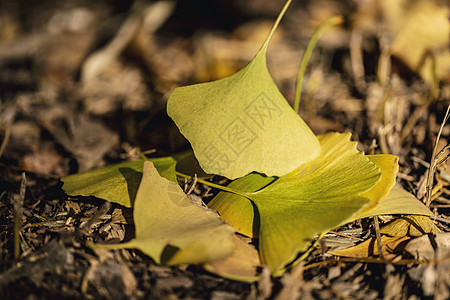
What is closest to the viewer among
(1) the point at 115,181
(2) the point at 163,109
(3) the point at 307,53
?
(1) the point at 115,181

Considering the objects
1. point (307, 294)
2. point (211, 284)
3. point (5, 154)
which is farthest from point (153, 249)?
point (5, 154)

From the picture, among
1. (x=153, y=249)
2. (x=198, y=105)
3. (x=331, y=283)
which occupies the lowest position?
(x=331, y=283)

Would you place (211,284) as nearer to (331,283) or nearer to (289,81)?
(331,283)

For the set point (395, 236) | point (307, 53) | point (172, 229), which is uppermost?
point (307, 53)

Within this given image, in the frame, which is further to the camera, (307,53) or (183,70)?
(183,70)

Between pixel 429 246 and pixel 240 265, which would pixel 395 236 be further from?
pixel 240 265

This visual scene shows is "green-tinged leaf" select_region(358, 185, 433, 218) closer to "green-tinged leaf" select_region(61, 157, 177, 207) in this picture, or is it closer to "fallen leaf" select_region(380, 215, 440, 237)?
"fallen leaf" select_region(380, 215, 440, 237)

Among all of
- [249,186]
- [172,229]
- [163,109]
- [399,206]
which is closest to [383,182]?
[399,206]
